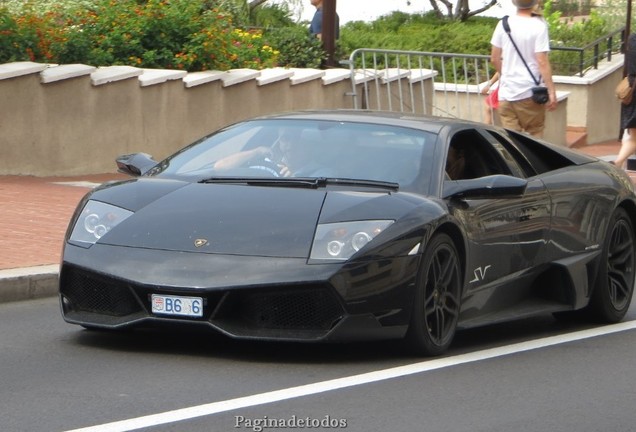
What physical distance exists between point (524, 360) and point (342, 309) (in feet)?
4.26

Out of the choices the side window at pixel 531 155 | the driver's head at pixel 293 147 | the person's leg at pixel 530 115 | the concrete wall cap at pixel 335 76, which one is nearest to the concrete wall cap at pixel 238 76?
the concrete wall cap at pixel 335 76

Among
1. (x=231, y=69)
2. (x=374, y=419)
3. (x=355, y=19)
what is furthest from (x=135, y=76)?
(x=355, y=19)

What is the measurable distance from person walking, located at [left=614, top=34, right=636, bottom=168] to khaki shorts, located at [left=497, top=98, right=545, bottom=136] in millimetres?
2614

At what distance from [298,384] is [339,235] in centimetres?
77

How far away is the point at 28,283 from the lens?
30.3 ft

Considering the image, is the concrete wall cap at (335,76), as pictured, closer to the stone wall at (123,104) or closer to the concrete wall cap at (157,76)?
the stone wall at (123,104)

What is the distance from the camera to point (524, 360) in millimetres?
7684

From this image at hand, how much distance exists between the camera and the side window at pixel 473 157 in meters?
8.23

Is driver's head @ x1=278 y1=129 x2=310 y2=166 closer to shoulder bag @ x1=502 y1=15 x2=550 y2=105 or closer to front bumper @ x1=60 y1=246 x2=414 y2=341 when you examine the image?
front bumper @ x1=60 y1=246 x2=414 y2=341

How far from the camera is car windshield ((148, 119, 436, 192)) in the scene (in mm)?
7770

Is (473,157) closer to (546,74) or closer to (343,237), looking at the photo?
(343,237)

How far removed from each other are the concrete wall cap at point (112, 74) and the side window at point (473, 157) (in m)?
7.41

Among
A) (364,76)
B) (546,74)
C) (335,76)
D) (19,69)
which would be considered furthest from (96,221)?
(364,76)

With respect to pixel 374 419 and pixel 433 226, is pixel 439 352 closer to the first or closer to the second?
pixel 433 226
